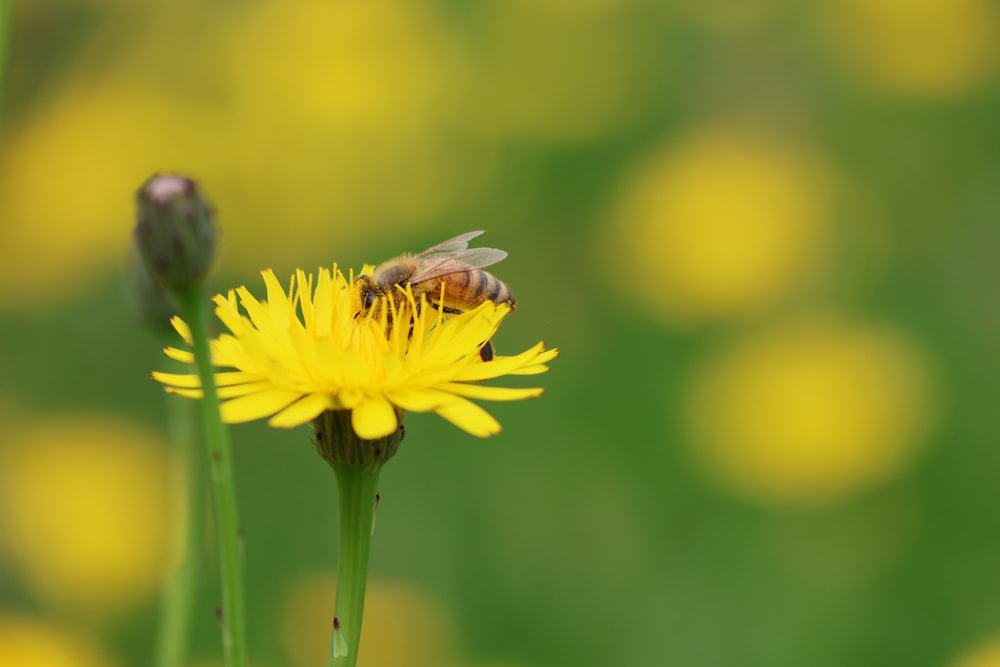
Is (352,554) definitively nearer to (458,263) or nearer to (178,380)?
(178,380)

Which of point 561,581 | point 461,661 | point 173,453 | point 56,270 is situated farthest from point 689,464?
point 56,270

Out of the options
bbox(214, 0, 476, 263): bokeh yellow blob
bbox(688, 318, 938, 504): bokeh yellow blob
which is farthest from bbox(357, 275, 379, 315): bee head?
bbox(214, 0, 476, 263): bokeh yellow blob

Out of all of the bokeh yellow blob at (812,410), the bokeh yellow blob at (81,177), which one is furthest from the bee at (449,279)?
the bokeh yellow blob at (81,177)

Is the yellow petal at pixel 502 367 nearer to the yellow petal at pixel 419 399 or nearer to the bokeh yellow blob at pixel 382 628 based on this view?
the yellow petal at pixel 419 399

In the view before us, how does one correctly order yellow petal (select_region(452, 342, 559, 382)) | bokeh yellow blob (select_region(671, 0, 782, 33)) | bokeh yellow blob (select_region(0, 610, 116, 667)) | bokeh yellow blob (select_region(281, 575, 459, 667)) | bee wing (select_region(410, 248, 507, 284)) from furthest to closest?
bokeh yellow blob (select_region(671, 0, 782, 33)) < bokeh yellow blob (select_region(281, 575, 459, 667)) < bokeh yellow blob (select_region(0, 610, 116, 667)) < bee wing (select_region(410, 248, 507, 284)) < yellow petal (select_region(452, 342, 559, 382))

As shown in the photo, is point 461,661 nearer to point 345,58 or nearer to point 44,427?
point 44,427

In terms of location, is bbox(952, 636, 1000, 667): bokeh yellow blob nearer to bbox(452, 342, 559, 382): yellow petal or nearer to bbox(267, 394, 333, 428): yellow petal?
bbox(452, 342, 559, 382): yellow petal

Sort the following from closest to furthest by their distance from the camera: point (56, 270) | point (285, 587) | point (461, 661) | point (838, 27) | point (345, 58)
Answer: point (461, 661) < point (285, 587) < point (56, 270) < point (345, 58) < point (838, 27)
